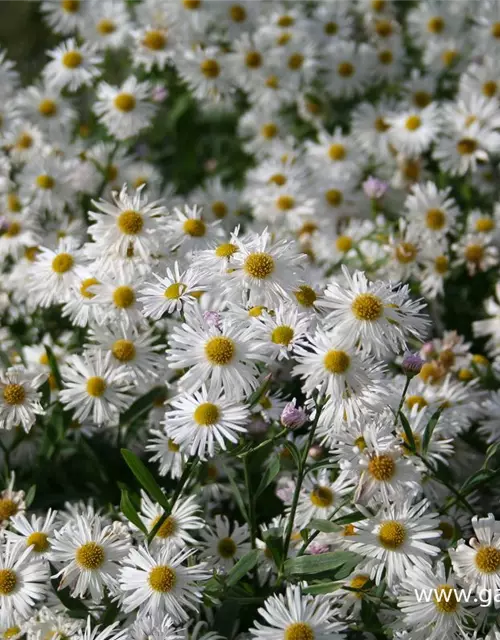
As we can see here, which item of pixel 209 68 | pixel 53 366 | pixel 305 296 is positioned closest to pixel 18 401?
pixel 53 366

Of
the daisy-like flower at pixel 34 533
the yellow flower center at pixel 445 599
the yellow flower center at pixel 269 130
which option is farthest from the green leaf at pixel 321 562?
the yellow flower center at pixel 269 130

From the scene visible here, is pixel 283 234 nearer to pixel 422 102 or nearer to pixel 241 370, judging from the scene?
pixel 422 102

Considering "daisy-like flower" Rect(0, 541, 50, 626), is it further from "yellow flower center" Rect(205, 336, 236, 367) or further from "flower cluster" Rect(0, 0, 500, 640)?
"yellow flower center" Rect(205, 336, 236, 367)

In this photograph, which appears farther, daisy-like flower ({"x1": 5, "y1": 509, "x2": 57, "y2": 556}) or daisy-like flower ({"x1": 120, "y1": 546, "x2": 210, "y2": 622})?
daisy-like flower ({"x1": 5, "y1": 509, "x2": 57, "y2": 556})

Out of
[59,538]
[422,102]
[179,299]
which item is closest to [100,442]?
[59,538]

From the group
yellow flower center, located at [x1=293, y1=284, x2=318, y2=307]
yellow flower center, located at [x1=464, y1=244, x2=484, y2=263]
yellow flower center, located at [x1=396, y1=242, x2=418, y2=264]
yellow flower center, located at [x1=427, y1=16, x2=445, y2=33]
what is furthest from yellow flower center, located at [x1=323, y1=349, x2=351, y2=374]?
yellow flower center, located at [x1=427, y1=16, x2=445, y2=33]

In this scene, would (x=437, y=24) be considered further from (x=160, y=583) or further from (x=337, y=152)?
(x=160, y=583)
